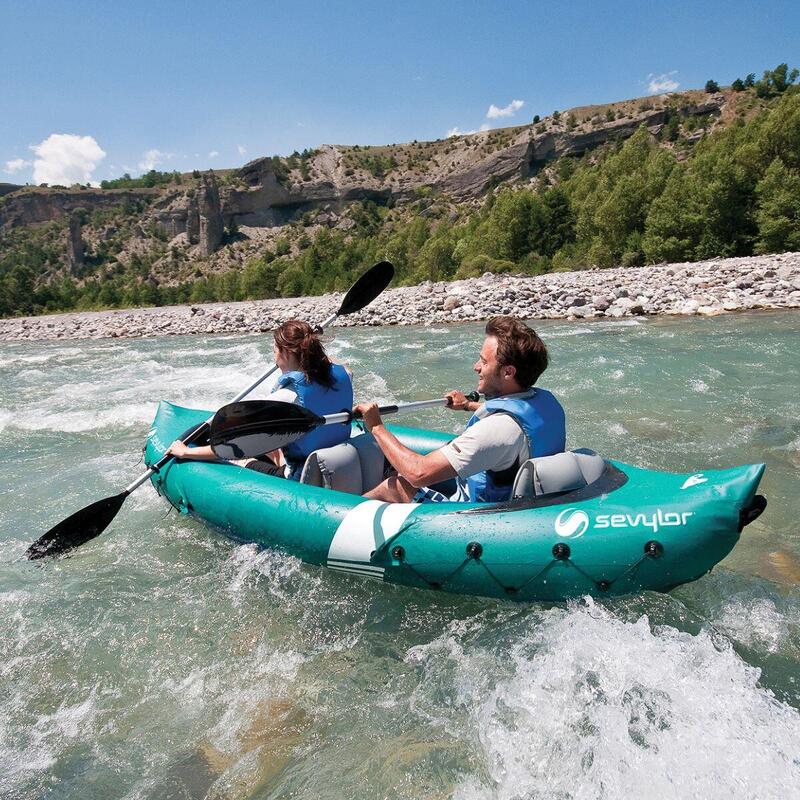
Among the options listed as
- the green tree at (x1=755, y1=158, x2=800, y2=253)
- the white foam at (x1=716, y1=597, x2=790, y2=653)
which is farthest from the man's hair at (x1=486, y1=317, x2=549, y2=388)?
the green tree at (x1=755, y1=158, x2=800, y2=253)

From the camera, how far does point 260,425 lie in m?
2.89

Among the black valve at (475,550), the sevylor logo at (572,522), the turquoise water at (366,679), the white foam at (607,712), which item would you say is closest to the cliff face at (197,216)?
the turquoise water at (366,679)

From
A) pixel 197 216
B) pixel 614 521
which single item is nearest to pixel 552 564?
pixel 614 521

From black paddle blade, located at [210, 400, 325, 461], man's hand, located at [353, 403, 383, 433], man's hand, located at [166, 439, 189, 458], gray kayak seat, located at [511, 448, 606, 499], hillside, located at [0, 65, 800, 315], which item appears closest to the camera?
gray kayak seat, located at [511, 448, 606, 499]

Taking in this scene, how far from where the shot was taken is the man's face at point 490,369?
234 cm

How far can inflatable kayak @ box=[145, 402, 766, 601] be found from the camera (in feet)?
7.38

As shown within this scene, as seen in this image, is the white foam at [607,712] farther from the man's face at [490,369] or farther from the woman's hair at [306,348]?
the woman's hair at [306,348]

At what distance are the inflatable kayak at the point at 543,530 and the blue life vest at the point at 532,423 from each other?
0.07 meters

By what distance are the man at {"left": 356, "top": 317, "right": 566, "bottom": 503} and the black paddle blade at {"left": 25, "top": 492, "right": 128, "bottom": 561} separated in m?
1.94

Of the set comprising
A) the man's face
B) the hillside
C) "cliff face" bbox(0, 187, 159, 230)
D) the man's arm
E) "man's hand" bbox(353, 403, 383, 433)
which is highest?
"cliff face" bbox(0, 187, 159, 230)

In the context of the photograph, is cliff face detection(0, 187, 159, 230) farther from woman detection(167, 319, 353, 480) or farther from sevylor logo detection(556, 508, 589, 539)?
sevylor logo detection(556, 508, 589, 539)

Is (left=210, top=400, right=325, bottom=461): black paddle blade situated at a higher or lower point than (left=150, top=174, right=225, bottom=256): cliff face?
lower

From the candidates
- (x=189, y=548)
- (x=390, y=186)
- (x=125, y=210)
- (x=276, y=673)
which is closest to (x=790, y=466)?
(x=276, y=673)

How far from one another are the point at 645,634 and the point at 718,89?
86.0 metres
